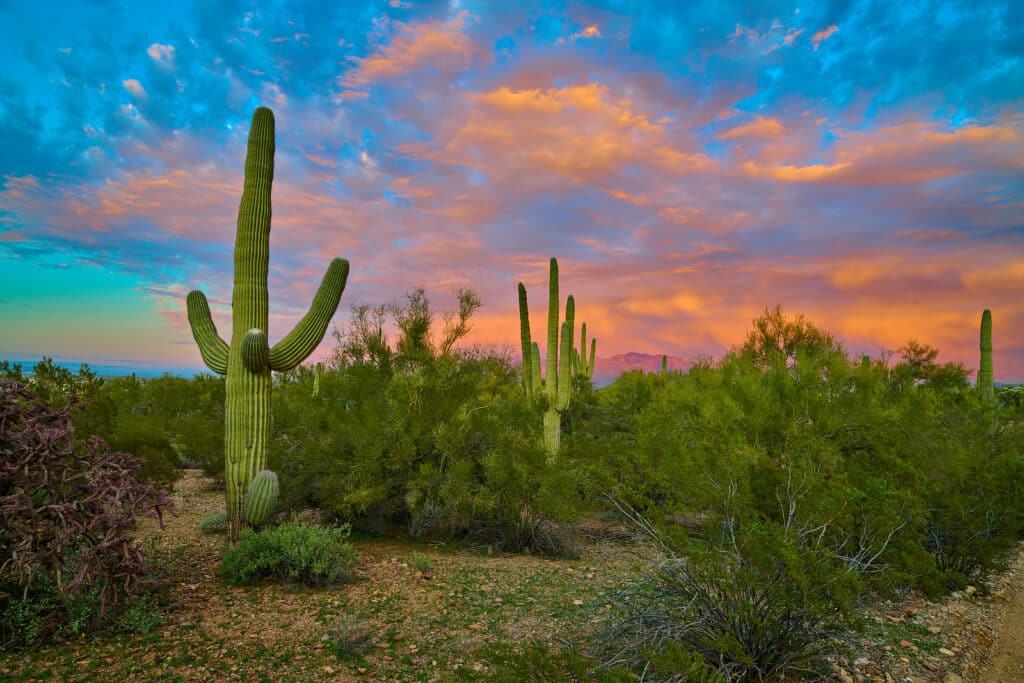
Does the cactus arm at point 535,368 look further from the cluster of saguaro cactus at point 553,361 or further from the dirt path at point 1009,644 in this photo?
the dirt path at point 1009,644

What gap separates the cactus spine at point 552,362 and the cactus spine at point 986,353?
15.6 metres

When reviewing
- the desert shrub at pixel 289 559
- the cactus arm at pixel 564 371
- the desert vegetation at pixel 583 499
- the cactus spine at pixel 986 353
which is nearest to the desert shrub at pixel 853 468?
the desert vegetation at pixel 583 499

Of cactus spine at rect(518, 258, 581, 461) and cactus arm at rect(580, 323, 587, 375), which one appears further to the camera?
cactus arm at rect(580, 323, 587, 375)

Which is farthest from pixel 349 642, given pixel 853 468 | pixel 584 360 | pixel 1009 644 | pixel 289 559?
pixel 584 360

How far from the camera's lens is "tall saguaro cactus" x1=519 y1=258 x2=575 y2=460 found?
50.1 ft

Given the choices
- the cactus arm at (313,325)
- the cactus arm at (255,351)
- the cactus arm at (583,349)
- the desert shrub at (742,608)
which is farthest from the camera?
the cactus arm at (583,349)

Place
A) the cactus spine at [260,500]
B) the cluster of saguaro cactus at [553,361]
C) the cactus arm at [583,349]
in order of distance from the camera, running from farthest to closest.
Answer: the cactus arm at [583,349], the cluster of saguaro cactus at [553,361], the cactus spine at [260,500]

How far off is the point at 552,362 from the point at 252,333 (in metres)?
8.50

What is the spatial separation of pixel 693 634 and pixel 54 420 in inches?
237

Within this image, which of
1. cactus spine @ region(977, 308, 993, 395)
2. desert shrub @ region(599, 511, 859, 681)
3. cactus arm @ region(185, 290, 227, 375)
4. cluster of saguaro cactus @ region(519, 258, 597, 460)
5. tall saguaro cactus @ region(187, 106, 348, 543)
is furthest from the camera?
cactus spine @ region(977, 308, 993, 395)

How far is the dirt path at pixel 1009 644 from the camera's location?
5965mm

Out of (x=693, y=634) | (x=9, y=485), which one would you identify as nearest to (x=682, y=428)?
(x=693, y=634)

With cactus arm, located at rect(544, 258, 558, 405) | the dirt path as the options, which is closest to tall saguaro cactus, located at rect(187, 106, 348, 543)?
cactus arm, located at rect(544, 258, 558, 405)

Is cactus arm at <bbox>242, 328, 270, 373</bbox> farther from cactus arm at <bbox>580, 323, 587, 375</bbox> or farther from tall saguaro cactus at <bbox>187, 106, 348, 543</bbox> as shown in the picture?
cactus arm at <bbox>580, 323, 587, 375</bbox>
